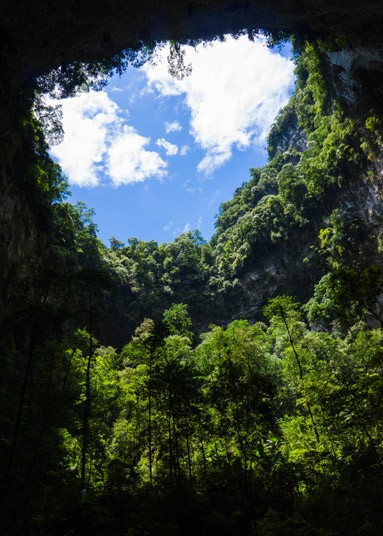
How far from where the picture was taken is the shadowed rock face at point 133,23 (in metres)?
16.6

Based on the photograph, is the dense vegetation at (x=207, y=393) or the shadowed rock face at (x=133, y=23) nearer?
the dense vegetation at (x=207, y=393)

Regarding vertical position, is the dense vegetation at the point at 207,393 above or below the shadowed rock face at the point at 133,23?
below

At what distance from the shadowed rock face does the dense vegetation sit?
476cm

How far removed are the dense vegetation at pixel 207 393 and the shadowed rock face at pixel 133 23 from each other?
187 inches

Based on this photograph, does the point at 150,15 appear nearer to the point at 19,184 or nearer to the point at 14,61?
the point at 14,61

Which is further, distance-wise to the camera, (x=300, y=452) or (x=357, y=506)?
(x=300, y=452)

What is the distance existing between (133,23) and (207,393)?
21007 mm

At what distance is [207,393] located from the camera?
12672 millimetres

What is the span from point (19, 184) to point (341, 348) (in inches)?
→ 1009

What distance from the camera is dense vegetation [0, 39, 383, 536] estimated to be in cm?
971

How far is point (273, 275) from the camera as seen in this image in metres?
42.8

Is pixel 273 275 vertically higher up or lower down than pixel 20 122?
higher up

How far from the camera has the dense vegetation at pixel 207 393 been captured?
382 inches

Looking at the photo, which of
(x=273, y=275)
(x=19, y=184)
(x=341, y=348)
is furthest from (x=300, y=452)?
(x=273, y=275)
